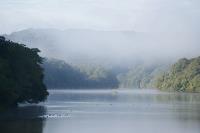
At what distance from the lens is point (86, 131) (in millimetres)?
51406

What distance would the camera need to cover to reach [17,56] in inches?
3777

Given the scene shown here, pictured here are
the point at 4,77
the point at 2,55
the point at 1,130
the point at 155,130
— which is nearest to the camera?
the point at 1,130

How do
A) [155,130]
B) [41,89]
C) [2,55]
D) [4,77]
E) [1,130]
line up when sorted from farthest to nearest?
[41,89] → [2,55] → [4,77] → [155,130] → [1,130]

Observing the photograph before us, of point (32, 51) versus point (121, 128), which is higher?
point (32, 51)

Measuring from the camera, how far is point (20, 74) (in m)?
93.6

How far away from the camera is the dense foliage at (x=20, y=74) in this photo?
3137 inches

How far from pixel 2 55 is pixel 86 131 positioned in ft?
142

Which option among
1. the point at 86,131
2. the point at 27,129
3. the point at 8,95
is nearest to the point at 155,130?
the point at 86,131

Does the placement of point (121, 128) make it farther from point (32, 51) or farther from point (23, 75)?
point (32, 51)

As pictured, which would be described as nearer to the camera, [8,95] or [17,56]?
[8,95]

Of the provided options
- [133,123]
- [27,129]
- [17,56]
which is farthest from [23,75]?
[27,129]

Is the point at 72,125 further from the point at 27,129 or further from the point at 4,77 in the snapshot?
the point at 4,77

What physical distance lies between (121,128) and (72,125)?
5.78m

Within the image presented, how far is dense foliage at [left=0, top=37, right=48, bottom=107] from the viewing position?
79.7 m
